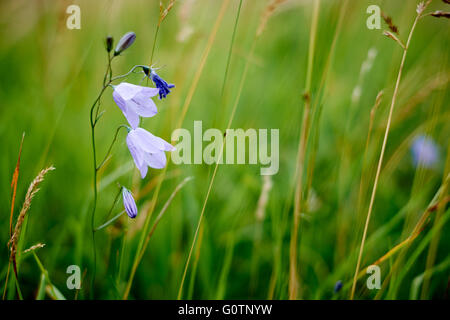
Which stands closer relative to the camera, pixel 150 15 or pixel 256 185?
pixel 256 185

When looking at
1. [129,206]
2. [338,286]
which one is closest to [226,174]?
[338,286]

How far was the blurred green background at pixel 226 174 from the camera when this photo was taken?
4.12ft

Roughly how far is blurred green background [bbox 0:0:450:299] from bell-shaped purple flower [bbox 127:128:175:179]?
1.06ft

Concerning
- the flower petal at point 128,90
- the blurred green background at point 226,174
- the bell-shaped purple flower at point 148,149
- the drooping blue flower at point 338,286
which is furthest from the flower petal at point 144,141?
the drooping blue flower at point 338,286

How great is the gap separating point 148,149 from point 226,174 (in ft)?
3.09

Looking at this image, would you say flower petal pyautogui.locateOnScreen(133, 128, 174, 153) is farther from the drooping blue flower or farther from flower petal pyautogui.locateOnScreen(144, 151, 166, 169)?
the drooping blue flower

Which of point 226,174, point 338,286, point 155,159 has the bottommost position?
point 338,286

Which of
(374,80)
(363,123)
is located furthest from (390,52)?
(363,123)

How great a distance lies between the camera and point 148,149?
0.86 meters

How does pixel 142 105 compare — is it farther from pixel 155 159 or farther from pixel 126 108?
pixel 155 159

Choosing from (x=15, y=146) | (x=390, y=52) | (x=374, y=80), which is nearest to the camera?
(x=15, y=146)
